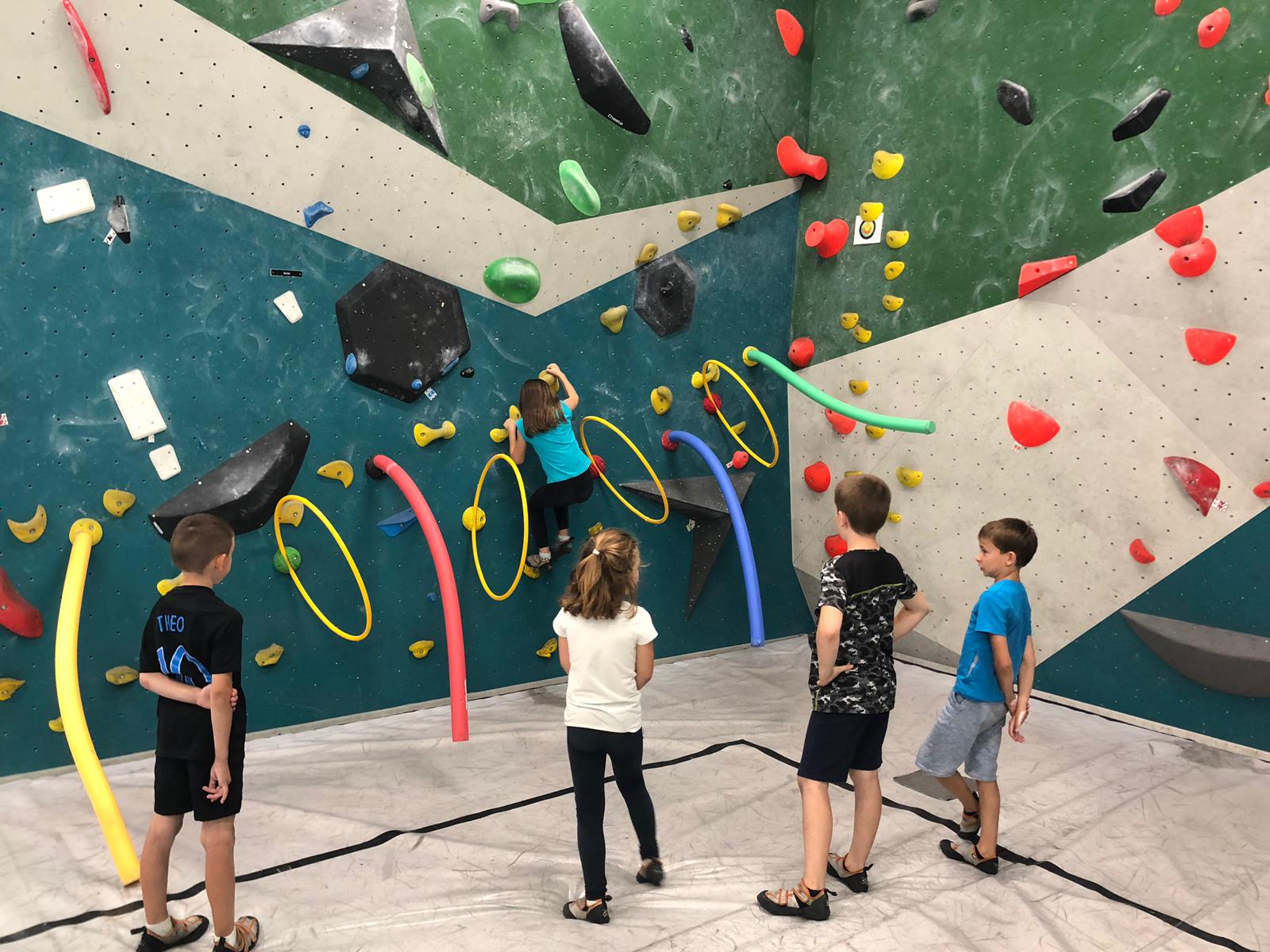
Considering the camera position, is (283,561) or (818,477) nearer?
(283,561)

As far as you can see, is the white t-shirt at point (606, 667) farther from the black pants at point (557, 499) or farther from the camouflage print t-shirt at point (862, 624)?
the black pants at point (557, 499)

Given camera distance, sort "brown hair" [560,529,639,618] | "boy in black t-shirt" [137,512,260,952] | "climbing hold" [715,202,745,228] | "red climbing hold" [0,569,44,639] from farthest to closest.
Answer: "climbing hold" [715,202,745,228] → "red climbing hold" [0,569,44,639] → "brown hair" [560,529,639,618] → "boy in black t-shirt" [137,512,260,952]

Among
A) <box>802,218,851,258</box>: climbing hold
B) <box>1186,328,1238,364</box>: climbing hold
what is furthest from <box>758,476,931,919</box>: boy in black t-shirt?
<box>802,218,851,258</box>: climbing hold

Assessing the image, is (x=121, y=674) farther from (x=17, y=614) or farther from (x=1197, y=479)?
(x=1197, y=479)

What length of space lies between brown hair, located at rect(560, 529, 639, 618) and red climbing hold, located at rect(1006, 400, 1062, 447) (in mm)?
2613

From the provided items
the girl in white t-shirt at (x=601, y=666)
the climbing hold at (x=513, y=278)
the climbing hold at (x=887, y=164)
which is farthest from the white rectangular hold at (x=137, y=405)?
the climbing hold at (x=887, y=164)

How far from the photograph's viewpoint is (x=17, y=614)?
2.96 m

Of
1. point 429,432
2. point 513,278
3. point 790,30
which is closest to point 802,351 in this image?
point 790,30

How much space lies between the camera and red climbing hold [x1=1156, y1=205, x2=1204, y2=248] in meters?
3.40

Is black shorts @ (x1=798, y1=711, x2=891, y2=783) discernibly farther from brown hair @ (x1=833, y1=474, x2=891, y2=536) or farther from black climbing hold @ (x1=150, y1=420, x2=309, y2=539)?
black climbing hold @ (x1=150, y1=420, x2=309, y2=539)

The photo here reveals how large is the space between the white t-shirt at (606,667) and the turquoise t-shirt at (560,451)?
70.2 inches

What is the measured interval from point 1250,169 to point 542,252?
2.85 m

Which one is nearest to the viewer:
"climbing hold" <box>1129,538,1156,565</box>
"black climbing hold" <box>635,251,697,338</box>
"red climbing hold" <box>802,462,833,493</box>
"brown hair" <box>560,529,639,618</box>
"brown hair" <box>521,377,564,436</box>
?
"brown hair" <box>560,529,639,618</box>

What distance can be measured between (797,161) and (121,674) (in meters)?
4.00
